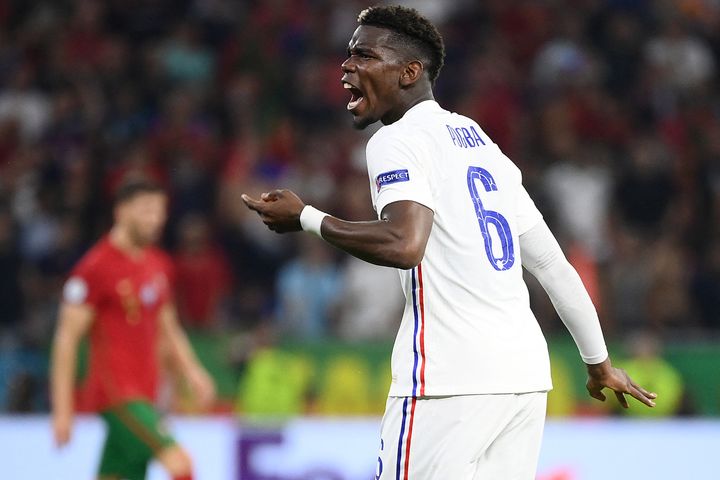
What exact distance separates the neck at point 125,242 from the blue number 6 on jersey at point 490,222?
346cm

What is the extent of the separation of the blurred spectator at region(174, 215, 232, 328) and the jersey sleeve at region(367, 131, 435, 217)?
707cm

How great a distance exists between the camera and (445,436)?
12.3ft

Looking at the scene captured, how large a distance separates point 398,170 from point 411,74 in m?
0.42

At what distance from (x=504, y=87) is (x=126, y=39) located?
3.98 metres

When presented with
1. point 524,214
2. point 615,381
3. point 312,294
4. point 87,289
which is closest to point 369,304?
point 312,294

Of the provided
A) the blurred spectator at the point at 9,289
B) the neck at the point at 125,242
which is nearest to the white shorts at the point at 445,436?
the neck at the point at 125,242

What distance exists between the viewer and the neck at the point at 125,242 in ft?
22.9

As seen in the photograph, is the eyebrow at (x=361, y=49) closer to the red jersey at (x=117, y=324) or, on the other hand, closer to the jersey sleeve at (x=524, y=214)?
the jersey sleeve at (x=524, y=214)

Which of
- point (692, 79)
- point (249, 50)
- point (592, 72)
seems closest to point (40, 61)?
point (249, 50)

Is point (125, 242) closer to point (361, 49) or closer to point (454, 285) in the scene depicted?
point (361, 49)

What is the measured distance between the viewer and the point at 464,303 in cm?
379

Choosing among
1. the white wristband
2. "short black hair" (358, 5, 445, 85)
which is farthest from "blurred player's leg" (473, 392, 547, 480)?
"short black hair" (358, 5, 445, 85)

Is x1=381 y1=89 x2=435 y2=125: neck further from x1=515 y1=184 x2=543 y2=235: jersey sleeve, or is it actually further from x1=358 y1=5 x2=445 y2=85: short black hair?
x1=515 y1=184 x2=543 y2=235: jersey sleeve

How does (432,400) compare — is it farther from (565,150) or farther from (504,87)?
(504,87)
